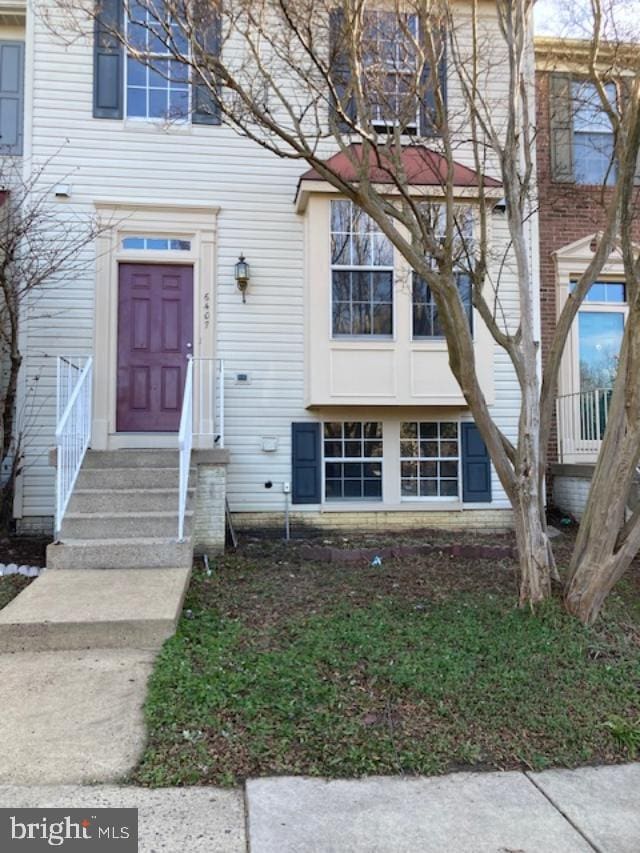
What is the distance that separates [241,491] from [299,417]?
1136mm

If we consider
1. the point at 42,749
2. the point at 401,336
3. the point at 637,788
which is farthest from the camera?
the point at 401,336

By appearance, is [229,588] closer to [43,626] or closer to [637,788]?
[43,626]

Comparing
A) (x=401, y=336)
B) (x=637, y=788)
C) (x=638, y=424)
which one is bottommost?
(x=637, y=788)

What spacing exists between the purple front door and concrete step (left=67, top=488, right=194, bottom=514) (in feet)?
5.35

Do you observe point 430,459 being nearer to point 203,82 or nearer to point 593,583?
point 593,583

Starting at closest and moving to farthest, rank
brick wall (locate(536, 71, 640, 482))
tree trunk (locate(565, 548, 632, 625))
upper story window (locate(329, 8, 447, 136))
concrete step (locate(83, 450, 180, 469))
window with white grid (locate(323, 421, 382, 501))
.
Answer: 1. tree trunk (locate(565, 548, 632, 625))
2. upper story window (locate(329, 8, 447, 136))
3. concrete step (locate(83, 450, 180, 469))
4. window with white grid (locate(323, 421, 382, 501))
5. brick wall (locate(536, 71, 640, 482))

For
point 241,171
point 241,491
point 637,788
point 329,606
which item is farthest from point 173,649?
point 241,171

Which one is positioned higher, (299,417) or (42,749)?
(299,417)

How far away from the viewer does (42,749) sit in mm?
2686

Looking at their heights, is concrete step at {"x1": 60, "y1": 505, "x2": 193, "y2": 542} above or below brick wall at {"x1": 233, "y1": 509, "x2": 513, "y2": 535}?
above

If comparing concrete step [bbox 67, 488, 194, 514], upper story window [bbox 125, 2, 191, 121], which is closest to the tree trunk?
concrete step [bbox 67, 488, 194, 514]

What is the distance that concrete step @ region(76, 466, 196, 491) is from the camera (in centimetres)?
589

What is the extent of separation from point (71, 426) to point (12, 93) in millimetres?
4681

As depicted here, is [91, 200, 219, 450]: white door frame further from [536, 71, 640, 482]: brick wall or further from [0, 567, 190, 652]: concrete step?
[536, 71, 640, 482]: brick wall
